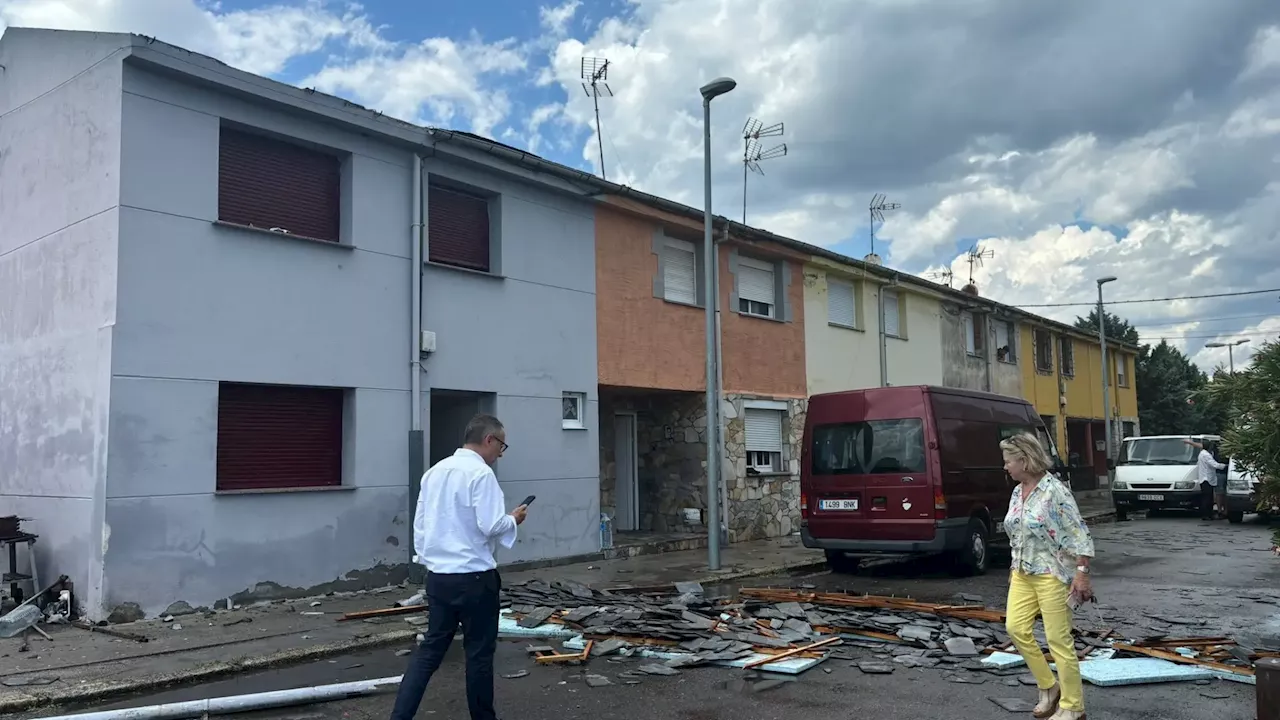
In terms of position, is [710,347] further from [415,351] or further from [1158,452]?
[1158,452]

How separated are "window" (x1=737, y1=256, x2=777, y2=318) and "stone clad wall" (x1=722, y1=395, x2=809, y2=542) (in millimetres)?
1814

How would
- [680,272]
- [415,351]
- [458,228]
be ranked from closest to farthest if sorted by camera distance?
[415,351] < [458,228] < [680,272]

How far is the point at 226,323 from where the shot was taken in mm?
9688

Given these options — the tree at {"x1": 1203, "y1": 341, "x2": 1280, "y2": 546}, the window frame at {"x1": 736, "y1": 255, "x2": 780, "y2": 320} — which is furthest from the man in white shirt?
the window frame at {"x1": 736, "y1": 255, "x2": 780, "y2": 320}

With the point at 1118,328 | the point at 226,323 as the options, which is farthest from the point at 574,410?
the point at 1118,328

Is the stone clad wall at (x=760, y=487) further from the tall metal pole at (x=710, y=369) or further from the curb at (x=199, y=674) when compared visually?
the curb at (x=199, y=674)

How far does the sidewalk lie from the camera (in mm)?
6488

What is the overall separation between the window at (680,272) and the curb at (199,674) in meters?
8.58

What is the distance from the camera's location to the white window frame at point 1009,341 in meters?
26.9

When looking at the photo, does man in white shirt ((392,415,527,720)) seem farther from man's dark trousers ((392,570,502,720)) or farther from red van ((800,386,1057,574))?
red van ((800,386,1057,574))

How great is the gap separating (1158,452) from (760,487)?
11086 millimetres

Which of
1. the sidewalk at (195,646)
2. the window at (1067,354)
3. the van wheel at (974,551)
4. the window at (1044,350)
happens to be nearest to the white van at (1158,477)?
the window at (1044,350)

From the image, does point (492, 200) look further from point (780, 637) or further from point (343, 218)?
point (780, 637)

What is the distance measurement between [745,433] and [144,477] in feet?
33.9
